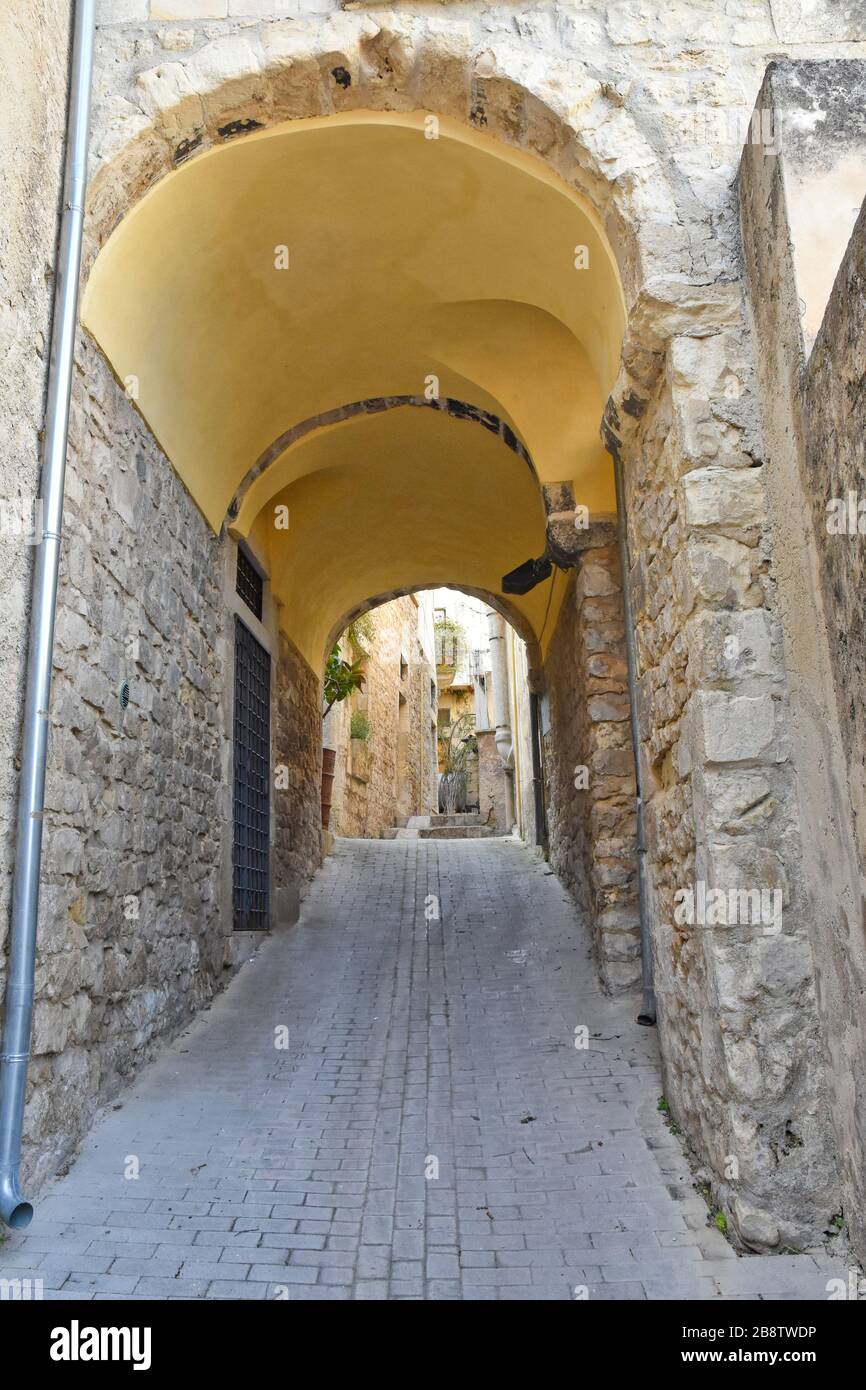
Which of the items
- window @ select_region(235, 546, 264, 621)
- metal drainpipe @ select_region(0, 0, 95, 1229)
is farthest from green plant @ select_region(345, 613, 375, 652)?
metal drainpipe @ select_region(0, 0, 95, 1229)

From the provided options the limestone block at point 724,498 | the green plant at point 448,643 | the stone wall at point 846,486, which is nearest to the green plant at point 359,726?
the limestone block at point 724,498

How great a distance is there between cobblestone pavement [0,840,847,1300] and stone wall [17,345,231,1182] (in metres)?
0.27

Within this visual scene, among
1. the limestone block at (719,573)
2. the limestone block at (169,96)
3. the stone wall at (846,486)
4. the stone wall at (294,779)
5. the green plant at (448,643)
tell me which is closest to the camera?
the stone wall at (846,486)

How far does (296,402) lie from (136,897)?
10.5ft

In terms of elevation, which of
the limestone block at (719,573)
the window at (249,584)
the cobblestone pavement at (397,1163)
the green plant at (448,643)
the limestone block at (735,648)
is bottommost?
the cobblestone pavement at (397,1163)

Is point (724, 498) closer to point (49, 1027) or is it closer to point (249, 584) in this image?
point (49, 1027)

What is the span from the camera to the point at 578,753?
256 inches

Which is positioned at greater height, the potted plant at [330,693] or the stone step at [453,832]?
the potted plant at [330,693]

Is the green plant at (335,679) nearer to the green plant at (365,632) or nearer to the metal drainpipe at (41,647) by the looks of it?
the green plant at (365,632)

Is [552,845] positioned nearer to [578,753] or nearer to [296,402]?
[578,753]

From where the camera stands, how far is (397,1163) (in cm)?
326

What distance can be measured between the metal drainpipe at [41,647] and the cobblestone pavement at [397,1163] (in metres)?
0.40

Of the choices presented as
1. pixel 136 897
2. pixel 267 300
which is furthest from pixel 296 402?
pixel 136 897

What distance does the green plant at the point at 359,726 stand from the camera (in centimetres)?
1388
